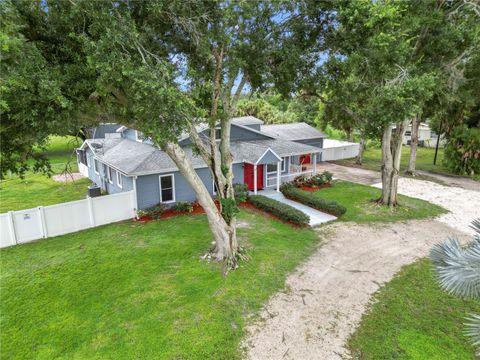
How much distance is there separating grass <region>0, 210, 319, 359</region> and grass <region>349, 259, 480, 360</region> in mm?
2839

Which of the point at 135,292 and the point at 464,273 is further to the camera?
the point at 135,292

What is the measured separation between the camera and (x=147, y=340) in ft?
23.4

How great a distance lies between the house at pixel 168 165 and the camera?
1557cm

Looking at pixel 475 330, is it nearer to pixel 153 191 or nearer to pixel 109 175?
pixel 153 191

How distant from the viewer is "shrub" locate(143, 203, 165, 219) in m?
15.2

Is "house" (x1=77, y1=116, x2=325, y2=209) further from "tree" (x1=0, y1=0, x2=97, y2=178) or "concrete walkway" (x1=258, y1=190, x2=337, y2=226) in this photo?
"tree" (x1=0, y1=0, x2=97, y2=178)

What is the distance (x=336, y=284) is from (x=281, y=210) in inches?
229

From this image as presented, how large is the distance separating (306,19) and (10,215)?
13.6 m

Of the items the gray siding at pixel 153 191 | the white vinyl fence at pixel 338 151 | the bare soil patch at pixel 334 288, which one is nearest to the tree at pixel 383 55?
the bare soil patch at pixel 334 288

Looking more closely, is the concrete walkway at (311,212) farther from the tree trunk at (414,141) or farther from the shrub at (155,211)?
the tree trunk at (414,141)

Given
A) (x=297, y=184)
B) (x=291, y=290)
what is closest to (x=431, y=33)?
(x=297, y=184)

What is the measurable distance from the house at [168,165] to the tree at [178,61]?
3376 mm

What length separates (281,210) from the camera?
49.3ft

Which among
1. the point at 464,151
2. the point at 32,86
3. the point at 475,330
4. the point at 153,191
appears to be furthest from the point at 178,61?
the point at 464,151
